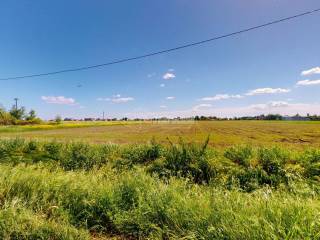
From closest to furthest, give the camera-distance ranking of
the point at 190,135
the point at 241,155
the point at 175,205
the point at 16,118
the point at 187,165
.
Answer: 1. the point at 175,205
2. the point at 187,165
3. the point at 241,155
4. the point at 190,135
5. the point at 16,118

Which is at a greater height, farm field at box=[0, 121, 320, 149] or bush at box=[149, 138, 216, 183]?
bush at box=[149, 138, 216, 183]

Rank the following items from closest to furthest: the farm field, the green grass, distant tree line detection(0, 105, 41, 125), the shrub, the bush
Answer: the green grass → the bush → the shrub → the farm field → distant tree line detection(0, 105, 41, 125)

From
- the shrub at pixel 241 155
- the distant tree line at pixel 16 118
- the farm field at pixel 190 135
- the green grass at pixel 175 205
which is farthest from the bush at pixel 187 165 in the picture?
the distant tree line at pixel 16 118

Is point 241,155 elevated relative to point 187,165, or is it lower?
elevated

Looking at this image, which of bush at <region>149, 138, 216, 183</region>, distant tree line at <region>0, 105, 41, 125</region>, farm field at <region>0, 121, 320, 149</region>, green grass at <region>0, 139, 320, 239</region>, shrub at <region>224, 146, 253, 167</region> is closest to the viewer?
green grass at <region>0, 139, 320, 239</region>

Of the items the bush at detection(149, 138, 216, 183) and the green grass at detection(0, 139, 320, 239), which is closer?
the green grass at detection(0, 139, 320, 239)

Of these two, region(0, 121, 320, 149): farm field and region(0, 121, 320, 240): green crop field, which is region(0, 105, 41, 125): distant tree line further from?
A: region(0, 121, 320, 240): green crop field

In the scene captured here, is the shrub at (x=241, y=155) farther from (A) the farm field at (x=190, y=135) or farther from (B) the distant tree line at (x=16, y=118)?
(B) the distant tree line at (x=16, y=118)

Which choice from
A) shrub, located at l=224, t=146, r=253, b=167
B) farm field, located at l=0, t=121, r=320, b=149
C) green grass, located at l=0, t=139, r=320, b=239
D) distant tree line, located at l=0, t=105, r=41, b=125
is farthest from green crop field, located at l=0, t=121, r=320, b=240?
distant tree line, located at l=0, t=105, r=41, b=125

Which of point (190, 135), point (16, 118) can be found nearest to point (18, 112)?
point (16, 118)

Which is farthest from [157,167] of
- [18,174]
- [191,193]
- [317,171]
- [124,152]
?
[317,171]

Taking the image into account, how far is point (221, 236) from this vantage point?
303 cm

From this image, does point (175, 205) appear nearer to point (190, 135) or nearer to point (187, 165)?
point (187, 165)

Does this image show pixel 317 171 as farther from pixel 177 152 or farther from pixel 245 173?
pixel 177 152
